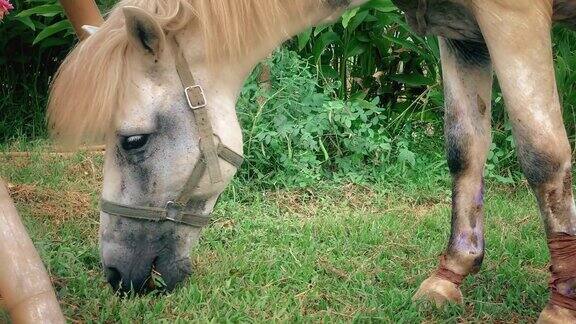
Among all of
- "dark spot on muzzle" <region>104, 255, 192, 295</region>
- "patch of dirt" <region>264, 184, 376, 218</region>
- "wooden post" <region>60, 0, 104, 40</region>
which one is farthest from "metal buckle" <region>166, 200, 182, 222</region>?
"patch of dirt" <region>264, 184, 376, 218</region>

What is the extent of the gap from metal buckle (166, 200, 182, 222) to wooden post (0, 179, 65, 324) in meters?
0.82

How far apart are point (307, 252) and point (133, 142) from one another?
1.27 m

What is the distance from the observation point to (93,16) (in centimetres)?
386

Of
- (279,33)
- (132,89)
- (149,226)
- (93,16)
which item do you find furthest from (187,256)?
(93,16)

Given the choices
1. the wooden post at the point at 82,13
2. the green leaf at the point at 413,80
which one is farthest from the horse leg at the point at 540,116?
the green leaf at the point at 413,80

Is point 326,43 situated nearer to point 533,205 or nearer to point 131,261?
point 533,205

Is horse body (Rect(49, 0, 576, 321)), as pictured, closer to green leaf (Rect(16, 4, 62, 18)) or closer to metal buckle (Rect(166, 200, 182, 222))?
metal buckle (Rect(166, 200, 182, 222))

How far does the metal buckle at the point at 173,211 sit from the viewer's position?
2635 mm

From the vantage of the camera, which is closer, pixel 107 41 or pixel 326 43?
pixel 107 41

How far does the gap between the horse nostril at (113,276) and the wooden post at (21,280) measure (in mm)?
854

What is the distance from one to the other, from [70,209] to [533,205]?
2.66m

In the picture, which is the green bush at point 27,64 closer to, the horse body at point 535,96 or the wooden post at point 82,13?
the wooden post at point 82,13

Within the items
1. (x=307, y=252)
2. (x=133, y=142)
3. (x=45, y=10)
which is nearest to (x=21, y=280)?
(x=133, y=142)

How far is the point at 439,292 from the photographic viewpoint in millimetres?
2963
